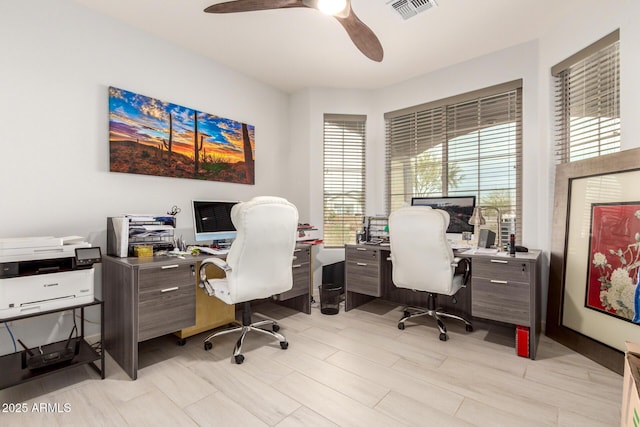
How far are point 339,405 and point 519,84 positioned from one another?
331cm

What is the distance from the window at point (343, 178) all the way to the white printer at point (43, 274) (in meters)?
2.68

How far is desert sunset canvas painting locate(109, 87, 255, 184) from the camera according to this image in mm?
2621

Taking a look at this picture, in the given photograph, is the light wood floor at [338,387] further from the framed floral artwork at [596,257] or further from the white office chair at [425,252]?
the white office chair at [425,252]

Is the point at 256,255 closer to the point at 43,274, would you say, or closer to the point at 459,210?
the point at 43,274

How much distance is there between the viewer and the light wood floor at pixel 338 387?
1625mm

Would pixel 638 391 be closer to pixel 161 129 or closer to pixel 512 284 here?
pixel 512 284

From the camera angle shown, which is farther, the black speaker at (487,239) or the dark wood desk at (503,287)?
the black speaker at (487,239)

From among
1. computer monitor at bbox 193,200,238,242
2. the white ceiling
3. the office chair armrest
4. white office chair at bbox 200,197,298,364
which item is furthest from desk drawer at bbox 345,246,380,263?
the white ceiling

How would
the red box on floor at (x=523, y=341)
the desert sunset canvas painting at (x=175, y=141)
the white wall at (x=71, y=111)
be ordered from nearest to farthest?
the white wall at (x=71, y=111) < the red box on floor at (x=523, y=341) < the desert sunset canvas painting at (x=175, y=141)

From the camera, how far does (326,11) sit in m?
1.92

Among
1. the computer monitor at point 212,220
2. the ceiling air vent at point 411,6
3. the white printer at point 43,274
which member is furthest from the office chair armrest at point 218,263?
the ceiling air vent at point 411,6

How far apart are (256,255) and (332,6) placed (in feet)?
5.59

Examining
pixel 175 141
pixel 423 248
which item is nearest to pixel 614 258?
pixel 423 248

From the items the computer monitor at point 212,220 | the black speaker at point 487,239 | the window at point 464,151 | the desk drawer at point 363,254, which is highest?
the window at point 464,151
